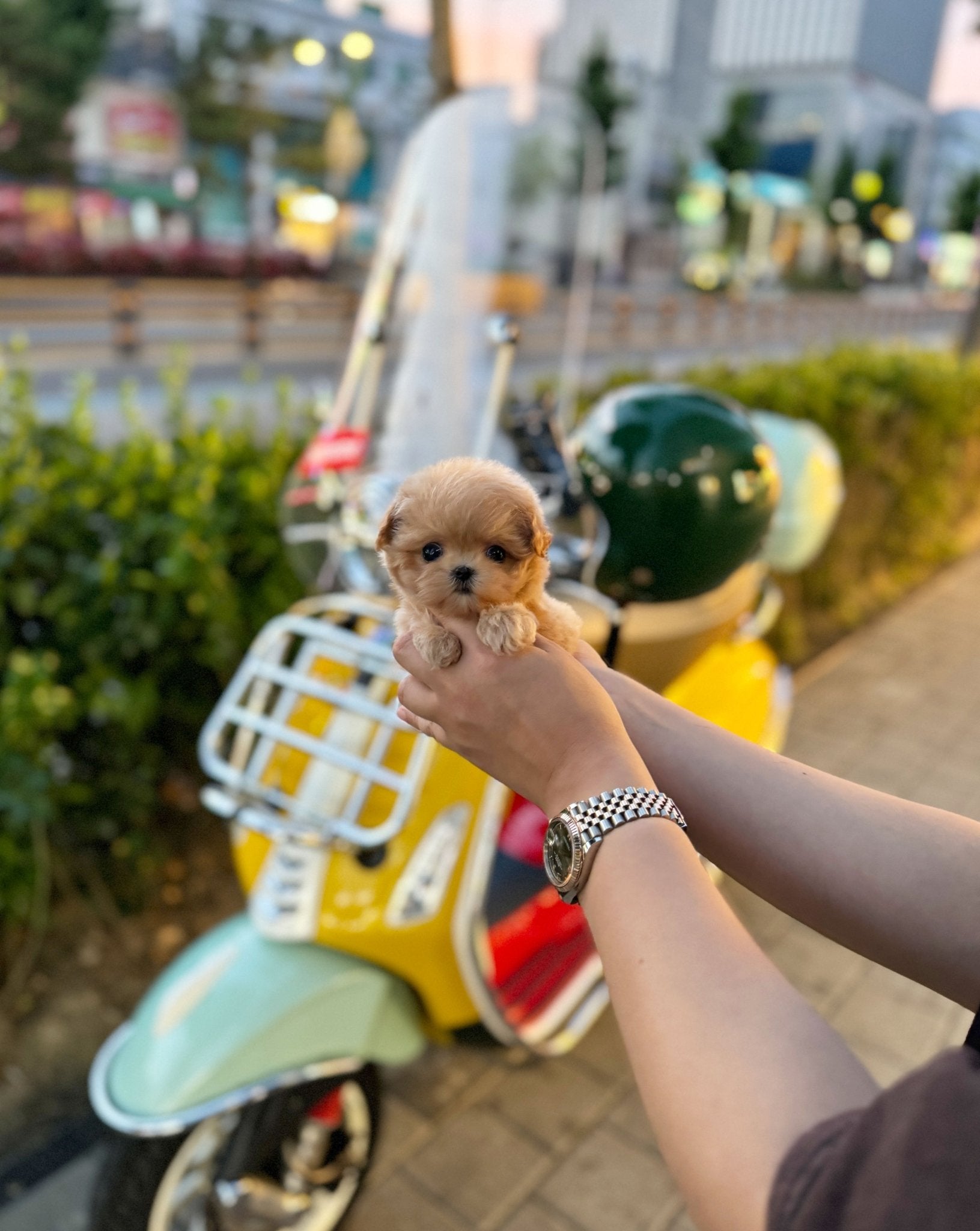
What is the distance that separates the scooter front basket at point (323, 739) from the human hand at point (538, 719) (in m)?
0.66

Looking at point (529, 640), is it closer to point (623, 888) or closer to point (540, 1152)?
point (623, 888)

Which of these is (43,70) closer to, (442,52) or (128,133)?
(128,133)

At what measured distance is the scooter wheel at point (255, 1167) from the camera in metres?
1.74

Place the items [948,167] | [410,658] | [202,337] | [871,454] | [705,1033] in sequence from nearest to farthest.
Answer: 1. [705,1033]
2. [410,658]
3. [871,454]
4. [202,337]
5. [948,167]

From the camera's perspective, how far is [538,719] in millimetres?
929

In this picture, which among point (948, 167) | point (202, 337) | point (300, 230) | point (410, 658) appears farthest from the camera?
point (948, 167)

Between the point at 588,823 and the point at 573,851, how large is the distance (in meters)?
0.03

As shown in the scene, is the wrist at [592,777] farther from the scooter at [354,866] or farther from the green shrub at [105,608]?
the green shrub at [105,608]

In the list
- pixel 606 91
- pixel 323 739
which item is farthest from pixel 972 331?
pixel 606 91

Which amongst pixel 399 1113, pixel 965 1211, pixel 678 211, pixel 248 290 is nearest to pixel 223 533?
pixel 399 1113

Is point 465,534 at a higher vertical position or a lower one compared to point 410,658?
higher

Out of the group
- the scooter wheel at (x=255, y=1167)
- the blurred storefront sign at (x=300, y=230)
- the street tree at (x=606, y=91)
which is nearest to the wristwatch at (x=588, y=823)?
the scooter wheel at (x=255, y=1167)

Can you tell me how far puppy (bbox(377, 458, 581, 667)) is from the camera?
2.94ft

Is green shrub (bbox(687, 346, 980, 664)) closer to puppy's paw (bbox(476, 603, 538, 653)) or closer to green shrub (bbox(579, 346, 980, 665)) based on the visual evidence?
green shrub (bbox(579, 346, 980, 665))
